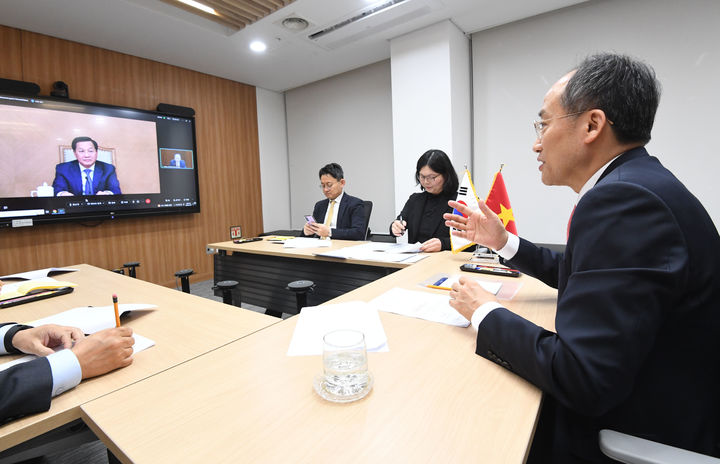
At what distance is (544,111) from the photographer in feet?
3.21

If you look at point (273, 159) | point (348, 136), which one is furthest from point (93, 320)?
point (273, 159)

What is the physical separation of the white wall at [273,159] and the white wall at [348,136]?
0.14 metres

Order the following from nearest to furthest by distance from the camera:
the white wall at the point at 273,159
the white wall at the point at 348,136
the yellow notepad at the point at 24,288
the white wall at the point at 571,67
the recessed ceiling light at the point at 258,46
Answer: the yellow notepad at the point at 24,288 < the white wall at the point at 571,67 < the recessed ceiling light at the point at 258,46 < the white wall at the point at 348,136 < the white wall at the point at 273,159

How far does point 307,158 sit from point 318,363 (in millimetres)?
5220

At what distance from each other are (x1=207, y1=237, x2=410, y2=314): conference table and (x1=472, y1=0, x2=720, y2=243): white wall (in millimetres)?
2237

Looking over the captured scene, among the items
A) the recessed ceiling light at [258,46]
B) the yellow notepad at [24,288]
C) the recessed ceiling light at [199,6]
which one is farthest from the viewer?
the recessed ceiling light at [258,46]

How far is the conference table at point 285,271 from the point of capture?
2.21 metres

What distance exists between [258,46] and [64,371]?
4123mm

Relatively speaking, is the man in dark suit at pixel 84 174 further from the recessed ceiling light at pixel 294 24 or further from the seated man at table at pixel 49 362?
the seated man at table at pixel 49 362

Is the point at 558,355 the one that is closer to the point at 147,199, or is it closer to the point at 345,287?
the point at 345,287

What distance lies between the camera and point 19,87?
10.9 ft

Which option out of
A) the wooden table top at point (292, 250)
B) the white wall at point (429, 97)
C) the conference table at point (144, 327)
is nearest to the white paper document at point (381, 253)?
the wooden table top at point (292, 250)

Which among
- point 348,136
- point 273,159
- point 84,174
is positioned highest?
point 348,136

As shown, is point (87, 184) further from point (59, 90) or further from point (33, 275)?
point (33, 275)
